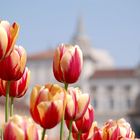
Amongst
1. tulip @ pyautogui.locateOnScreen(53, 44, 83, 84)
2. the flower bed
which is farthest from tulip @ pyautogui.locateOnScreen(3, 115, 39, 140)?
tulip @ pyautogui.locateOnScreen(53, 44, 83, 84)

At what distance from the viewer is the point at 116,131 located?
2.35 ft

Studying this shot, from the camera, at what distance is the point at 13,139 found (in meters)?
0.59

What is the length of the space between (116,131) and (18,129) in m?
0.17

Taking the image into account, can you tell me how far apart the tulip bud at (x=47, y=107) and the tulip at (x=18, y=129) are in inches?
0.9

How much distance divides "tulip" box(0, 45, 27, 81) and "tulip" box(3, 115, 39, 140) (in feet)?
0.29

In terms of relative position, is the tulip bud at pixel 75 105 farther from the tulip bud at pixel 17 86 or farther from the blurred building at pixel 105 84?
the blurred building at pixel 105 84

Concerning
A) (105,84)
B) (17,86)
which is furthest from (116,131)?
(105,84)

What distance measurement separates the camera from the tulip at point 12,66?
0.68 meters

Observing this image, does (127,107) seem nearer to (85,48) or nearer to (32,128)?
(85,48)

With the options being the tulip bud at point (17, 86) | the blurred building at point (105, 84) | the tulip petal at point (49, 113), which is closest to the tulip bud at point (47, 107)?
the tulip petal at point (49, 113)

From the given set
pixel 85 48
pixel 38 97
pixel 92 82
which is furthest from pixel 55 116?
pixel 85 48

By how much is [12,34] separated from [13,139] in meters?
0.14

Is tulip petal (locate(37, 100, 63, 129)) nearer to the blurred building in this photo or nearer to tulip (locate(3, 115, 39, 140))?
tulip (locate(3, 115, 39, 140))

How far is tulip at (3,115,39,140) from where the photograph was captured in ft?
1.94
